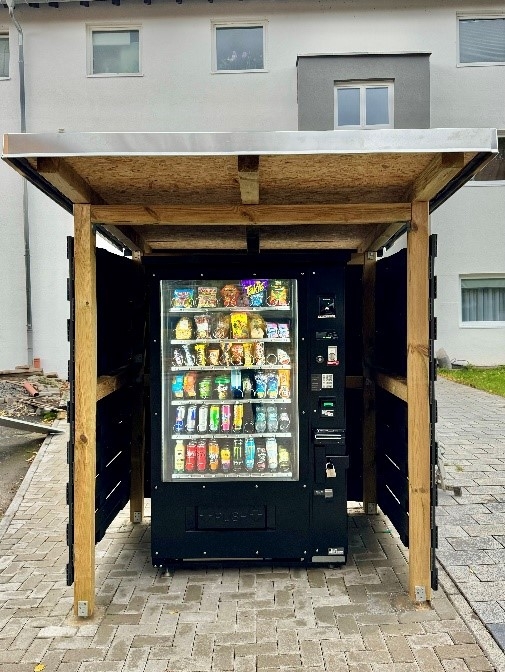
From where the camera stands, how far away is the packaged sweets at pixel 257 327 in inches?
153

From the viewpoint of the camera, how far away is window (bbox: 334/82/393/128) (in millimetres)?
12586

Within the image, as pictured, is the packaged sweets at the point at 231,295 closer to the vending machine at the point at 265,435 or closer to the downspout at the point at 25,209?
the vending machine at the point at 265,435

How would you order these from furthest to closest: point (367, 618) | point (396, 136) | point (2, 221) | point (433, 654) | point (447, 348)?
point (447, 348)
point (2, 221)
point (367, 618)
point (433, 654)
point (396, 136)

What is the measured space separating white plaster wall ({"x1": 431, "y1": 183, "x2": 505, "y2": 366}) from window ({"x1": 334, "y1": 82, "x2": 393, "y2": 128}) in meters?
2.50

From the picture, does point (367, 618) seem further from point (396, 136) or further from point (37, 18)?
point (37, 18)

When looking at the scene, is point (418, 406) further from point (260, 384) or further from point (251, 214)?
point (251, 214)

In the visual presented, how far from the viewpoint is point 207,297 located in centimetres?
383

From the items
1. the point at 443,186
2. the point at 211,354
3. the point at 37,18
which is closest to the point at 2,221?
the point at 37,18

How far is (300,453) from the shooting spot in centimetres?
369

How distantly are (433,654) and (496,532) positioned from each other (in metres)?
1.87

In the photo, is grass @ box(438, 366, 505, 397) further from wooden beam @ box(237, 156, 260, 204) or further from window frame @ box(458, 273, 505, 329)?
wooden beam @ box(237, 156, 260, 204)

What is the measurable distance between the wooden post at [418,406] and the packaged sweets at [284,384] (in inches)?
35.0

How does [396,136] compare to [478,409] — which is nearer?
[396,136]

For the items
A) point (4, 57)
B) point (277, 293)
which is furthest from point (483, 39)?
point (277, 293)
